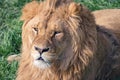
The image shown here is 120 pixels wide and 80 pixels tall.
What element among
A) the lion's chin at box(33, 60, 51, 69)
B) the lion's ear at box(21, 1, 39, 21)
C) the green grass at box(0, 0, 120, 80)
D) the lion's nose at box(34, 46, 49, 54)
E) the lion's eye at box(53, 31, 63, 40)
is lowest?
the green grass at box(0, 0, 120, 80)

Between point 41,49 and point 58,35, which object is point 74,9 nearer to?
point 58,35

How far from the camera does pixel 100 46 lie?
4.50 m

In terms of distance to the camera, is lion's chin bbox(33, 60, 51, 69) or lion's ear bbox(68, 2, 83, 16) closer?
lion's chin bbox(33, 60, 51, 69)

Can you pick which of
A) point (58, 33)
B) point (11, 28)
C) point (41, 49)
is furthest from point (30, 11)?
point (11, 28)

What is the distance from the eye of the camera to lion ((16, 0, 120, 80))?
156 inches

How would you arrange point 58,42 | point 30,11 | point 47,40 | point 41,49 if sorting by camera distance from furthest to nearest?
point 30,11 < point 58,42 < point 47,40 < point 41,49

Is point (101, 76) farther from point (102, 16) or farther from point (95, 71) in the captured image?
point (102, 16)

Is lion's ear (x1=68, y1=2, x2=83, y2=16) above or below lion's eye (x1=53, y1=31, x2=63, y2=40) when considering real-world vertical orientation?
above

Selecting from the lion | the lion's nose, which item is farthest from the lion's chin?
the lion's nose

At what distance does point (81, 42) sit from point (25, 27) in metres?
0.54

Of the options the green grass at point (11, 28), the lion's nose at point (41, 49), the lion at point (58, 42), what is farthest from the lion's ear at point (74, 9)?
the green grass at point (11, 28)

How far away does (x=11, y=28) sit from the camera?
6.08 metres

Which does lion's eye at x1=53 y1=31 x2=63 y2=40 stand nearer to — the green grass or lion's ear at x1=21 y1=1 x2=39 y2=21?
lion's ear at x1=21 y1=1 x2=39 y2=21

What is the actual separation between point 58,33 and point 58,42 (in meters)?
0.08
